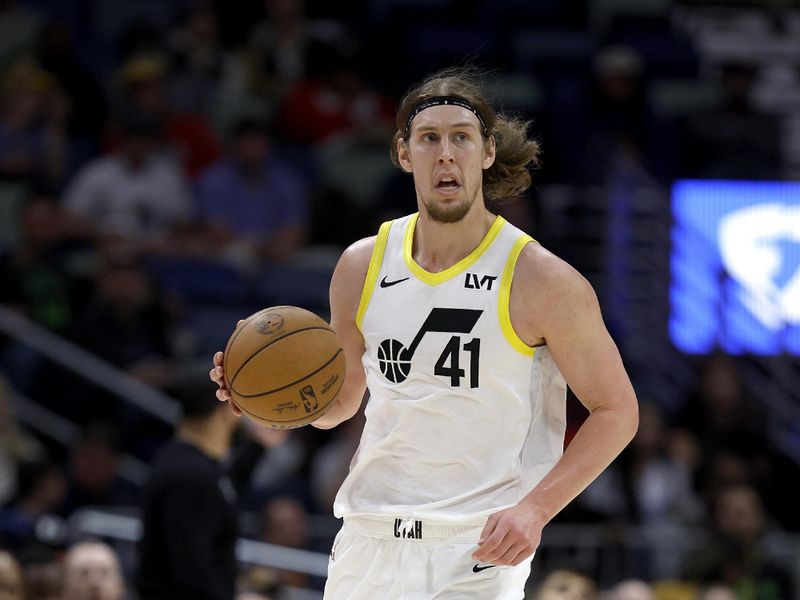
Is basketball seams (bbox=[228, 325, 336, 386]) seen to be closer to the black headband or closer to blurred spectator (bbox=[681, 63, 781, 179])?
the black headband

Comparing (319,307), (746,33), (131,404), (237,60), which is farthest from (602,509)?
(746,33)

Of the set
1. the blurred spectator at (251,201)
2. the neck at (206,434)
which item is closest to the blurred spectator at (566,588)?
the neck at (206,434)

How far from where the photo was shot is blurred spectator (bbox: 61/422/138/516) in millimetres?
8906

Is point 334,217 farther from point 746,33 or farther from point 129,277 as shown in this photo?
point 746,33

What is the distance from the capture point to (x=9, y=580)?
6.82m

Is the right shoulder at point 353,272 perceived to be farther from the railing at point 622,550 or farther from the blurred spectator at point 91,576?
the railing at point 622,550

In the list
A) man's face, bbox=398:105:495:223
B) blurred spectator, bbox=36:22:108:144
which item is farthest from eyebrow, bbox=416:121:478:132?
blurred spectator, bbox=36:22:108:144

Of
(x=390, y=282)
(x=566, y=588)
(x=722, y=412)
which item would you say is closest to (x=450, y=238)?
(x=390, y=282)

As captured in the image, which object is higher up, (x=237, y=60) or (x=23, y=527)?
(x=237, y=60)

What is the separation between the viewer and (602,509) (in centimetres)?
998

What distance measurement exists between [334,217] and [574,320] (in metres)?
7.04

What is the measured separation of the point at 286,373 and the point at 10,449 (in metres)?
4.92

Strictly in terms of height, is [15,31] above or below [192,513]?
above

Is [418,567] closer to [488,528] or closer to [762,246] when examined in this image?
[488,528]
